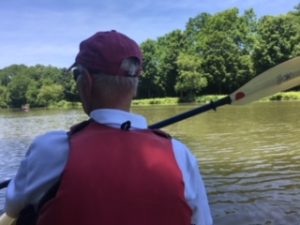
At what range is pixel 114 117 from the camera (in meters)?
1.90

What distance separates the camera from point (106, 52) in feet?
6.36

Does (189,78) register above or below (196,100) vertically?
above

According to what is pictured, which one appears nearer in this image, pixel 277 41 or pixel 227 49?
pixel 277 41

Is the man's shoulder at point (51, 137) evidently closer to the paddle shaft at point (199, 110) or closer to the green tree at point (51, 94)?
the paddle shaft at point (199, 110)

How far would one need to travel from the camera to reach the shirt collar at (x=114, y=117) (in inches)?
74.5

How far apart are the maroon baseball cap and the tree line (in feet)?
210

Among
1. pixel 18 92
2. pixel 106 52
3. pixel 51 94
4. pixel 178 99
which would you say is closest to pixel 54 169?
pixel 106 52

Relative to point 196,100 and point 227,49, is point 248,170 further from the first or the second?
point 227,49

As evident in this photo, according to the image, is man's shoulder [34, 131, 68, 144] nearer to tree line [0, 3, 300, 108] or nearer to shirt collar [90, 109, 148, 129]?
shirt collar [90, 109, 148, 129]

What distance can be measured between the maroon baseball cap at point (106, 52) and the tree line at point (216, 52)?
64119 mm

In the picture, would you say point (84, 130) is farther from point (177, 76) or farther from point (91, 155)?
point (177, 76)

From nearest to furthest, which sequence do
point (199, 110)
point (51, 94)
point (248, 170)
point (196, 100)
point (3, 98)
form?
point (199, 110) < point (248, 170) < point (196, 100) < point (51, 94) < point (3, 98)

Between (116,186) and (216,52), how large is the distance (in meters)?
78.0

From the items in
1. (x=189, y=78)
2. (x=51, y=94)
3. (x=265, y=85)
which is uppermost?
(x=265, y=85)
